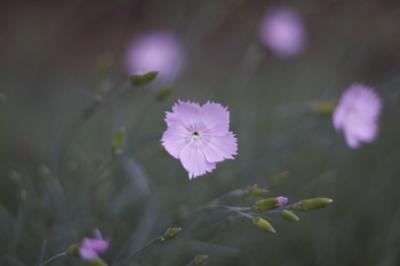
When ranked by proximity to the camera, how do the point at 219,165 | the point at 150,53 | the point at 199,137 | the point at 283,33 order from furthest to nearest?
the point at 150,53
the point at 283,33
the point at 219,165
the point at 199,137

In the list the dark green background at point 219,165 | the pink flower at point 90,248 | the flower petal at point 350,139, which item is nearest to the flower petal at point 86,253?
the pink flower at point 90,248

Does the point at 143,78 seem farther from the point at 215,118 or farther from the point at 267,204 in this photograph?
the point at 267,204

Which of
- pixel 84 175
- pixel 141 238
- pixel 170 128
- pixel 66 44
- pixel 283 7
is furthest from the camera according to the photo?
pixel 66 44

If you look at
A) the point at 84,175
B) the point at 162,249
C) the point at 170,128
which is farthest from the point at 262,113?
the point at 170,128

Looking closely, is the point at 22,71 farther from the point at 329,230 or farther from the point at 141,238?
the point at 329,230

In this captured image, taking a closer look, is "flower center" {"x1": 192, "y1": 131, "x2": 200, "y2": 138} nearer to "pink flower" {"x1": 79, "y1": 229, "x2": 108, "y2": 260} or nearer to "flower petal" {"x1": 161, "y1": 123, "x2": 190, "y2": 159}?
"flower petal" {"x1": 161, "y1": 123, "x2": 190, "y2": 159}

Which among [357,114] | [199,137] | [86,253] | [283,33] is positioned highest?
[283,33]

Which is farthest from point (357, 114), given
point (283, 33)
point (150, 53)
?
point (150, 53)
